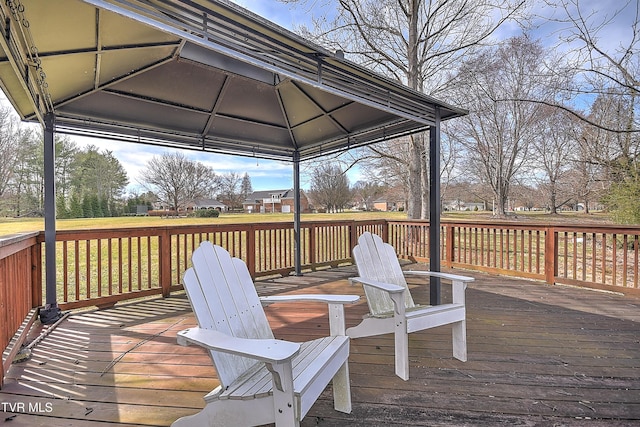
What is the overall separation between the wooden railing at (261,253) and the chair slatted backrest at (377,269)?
2474 millimetres

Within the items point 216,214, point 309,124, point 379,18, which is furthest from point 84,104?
point 379,18

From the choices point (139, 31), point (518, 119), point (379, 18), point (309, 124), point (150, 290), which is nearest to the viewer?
point (139, 31)

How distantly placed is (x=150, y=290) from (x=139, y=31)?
295 cm

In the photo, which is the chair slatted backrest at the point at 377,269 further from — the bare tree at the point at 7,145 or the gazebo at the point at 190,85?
the bare tree at the point at 7,145

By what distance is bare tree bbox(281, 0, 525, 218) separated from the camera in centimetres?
808

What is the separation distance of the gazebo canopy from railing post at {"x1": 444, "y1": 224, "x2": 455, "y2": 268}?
2580 mm

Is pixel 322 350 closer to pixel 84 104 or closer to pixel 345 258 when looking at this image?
pixel 84 104

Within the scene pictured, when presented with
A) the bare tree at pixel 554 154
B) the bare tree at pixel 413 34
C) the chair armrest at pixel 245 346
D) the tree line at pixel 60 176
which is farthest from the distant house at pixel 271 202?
the bare tree at pixel 554 154

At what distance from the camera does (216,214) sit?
7.78 m

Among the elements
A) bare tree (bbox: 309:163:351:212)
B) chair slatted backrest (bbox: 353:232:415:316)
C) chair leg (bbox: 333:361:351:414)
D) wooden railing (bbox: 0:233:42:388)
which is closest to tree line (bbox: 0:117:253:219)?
wooden railing (bbox: 0:233:42:388)

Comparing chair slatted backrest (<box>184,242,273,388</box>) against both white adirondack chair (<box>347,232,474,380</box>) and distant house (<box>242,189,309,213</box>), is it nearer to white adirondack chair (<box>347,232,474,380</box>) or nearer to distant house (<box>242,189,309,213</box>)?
white adirondack chair (<box>347,232,474,380</box>)

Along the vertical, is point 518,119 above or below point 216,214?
above

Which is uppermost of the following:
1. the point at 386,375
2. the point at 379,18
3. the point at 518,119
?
the point at 379,18

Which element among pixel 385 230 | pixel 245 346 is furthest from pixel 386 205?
pixel 245 346
